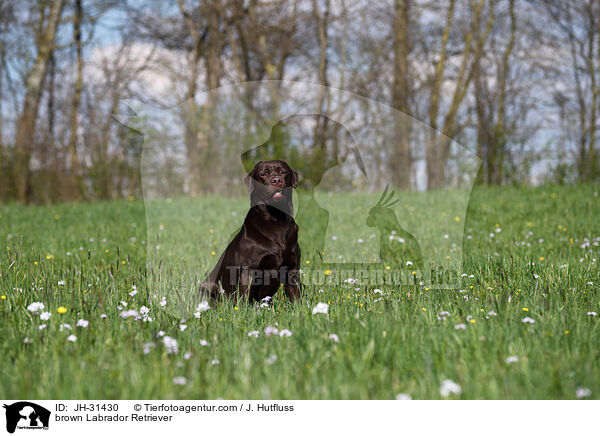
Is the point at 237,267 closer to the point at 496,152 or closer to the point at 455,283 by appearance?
the point at 455,283

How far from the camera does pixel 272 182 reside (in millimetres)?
3121

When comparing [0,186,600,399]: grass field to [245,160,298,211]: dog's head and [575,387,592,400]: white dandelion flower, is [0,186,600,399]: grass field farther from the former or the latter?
[245,160,298,211]: dog's head

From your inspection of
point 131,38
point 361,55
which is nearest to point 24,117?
point 131,38

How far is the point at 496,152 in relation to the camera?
1442cm

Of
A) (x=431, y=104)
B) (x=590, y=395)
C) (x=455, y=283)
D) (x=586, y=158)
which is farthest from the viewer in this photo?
(x=431, y=104)

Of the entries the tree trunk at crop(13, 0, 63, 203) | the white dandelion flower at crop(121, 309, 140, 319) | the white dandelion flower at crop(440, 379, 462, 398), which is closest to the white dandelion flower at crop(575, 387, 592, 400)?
the white dandelion flower at crop(440, 379, 462, 398)

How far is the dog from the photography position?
10.5 feet

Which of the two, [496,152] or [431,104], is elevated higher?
[431,104]

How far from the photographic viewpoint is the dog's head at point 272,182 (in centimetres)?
314

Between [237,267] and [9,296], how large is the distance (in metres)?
1.83
